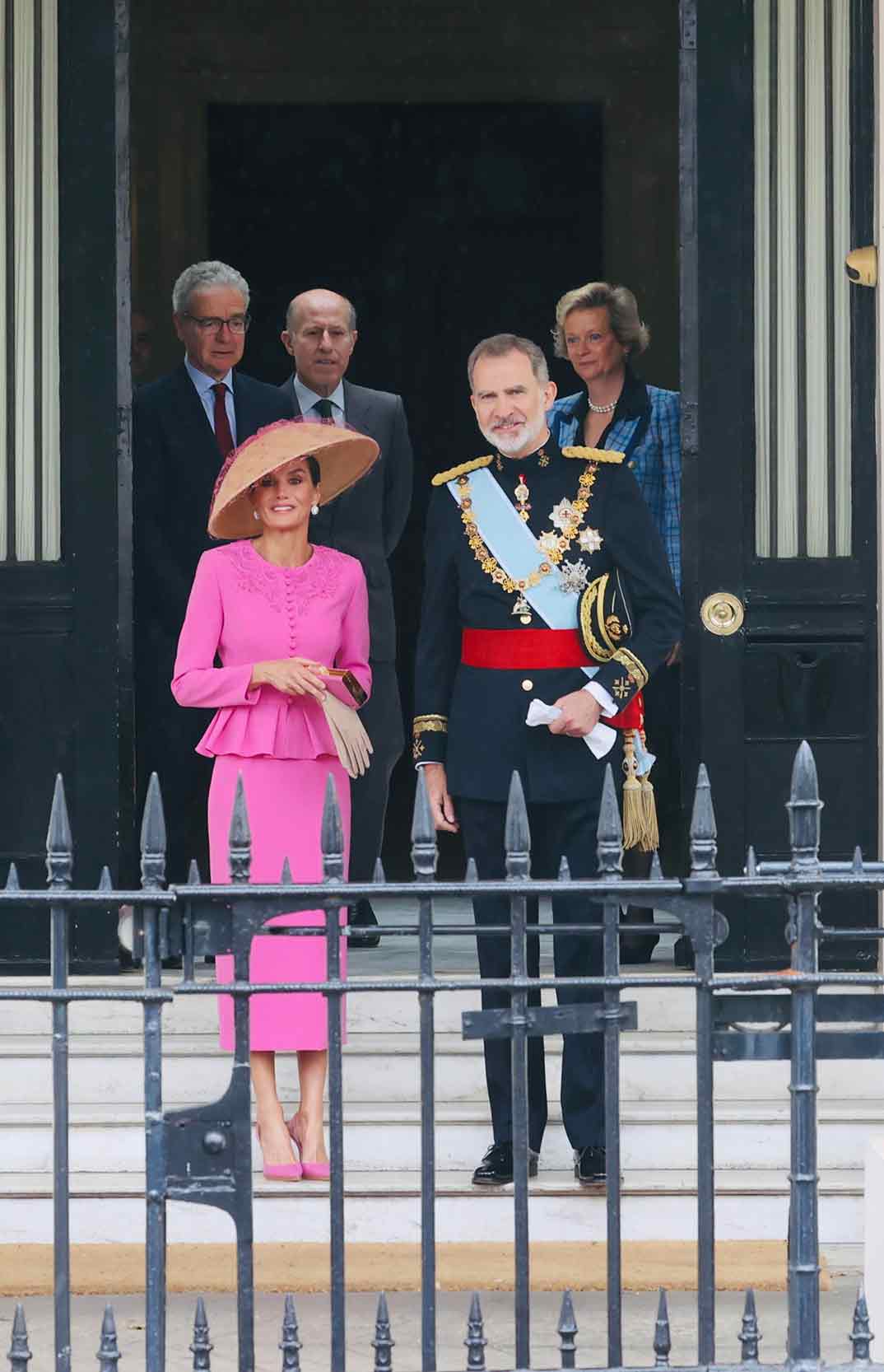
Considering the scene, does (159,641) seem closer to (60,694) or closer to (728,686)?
(60,694)

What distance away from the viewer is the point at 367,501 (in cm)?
750

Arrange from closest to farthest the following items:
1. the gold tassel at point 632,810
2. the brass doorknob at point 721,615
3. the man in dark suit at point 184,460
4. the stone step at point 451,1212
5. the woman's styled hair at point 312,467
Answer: the stone step at point 451,1212
the woman's styled hair at point 312,467
the gold tassel at point 632,810
the brass doorknob at point 721,615
the man in dark suit at point 184,460

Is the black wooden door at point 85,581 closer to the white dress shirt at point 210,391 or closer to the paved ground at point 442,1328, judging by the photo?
the white dress shirt at point 210,391

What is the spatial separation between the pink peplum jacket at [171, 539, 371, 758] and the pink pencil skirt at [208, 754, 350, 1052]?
0.05 metres

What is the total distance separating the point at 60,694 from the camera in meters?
7.04

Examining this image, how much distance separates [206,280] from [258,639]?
1.76m

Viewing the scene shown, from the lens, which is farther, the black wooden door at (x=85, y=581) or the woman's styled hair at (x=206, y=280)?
the woman's styled hair at (x=206, y=280)

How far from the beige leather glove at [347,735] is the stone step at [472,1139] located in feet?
2.96

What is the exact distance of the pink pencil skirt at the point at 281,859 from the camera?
5.99 meters

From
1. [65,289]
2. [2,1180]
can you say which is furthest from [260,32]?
[2,1180]

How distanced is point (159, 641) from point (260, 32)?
11.7 ft

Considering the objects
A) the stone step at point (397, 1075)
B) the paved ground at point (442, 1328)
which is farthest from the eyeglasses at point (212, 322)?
the paved ground at point (442, 1328)

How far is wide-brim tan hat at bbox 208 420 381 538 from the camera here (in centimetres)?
595

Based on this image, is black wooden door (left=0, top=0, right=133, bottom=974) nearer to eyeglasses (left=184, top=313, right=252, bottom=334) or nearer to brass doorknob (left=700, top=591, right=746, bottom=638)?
eyeglasses (left=184, top=313, right=252, bottom=334)
